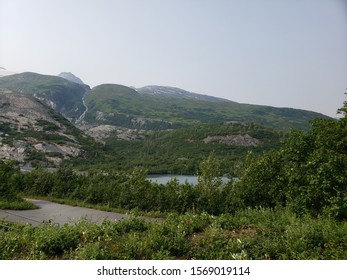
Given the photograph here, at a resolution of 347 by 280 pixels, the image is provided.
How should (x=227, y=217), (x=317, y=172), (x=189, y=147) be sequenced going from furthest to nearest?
(x=189, y=147) < (x=317, y=172) < (x=227, y=217)

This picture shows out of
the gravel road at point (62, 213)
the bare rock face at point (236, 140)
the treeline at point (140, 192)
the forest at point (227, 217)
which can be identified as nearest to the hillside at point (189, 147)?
the bare rock face at point (236, 140)

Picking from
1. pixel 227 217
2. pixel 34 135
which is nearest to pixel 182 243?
pixel 227 217

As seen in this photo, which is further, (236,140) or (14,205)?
(236,140)

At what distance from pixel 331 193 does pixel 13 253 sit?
13.5 meters

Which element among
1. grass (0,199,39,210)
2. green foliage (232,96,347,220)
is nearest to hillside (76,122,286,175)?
grass (0,199,39,210)

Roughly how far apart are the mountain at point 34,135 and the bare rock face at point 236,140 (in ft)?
219

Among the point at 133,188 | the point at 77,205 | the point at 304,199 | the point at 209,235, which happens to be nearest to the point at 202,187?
the point at 133,188

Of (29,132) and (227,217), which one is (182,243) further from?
(29,132)

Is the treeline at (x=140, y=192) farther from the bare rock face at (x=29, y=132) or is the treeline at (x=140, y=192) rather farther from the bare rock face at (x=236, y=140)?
the bare rock face at (x=236, y=140)

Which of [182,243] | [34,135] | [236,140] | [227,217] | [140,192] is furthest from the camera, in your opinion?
[236,140]

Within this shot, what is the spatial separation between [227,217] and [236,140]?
556 feet

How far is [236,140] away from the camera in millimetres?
178750

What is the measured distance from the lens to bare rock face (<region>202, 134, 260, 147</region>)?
174875mm

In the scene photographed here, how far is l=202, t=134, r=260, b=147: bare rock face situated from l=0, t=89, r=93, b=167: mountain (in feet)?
219
